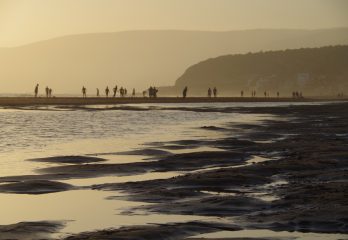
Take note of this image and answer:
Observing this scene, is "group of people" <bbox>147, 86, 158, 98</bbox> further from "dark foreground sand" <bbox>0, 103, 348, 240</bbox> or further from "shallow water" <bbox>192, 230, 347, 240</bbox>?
"shallow water" <bbox>192, 230, 347, 240</bbox>

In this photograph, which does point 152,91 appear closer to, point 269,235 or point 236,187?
point 236,187

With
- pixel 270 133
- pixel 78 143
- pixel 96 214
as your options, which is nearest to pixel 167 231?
pixel 96 214

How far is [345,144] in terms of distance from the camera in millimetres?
29266

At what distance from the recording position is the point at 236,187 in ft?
58.6

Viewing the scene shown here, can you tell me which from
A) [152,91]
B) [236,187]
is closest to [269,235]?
[236,187]

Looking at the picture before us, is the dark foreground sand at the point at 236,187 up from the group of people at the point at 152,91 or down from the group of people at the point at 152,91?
down

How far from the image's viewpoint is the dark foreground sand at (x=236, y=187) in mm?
12914

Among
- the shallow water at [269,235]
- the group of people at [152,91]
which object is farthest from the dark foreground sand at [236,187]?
the group of people at [152,91]

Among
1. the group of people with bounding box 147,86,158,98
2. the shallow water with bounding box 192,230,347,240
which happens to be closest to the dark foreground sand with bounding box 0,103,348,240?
the shallow water with bounding box 192,230,347,240

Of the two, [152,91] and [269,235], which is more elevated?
[152,91]

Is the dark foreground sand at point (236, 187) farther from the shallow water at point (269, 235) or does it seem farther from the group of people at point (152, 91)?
the group of people at point (152, 91)

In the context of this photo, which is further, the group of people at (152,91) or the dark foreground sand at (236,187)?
the group of people at (152,91)

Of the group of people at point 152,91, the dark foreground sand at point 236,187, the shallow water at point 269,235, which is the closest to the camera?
the shallow water at point 269,235

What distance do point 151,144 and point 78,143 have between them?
11.1 feet
